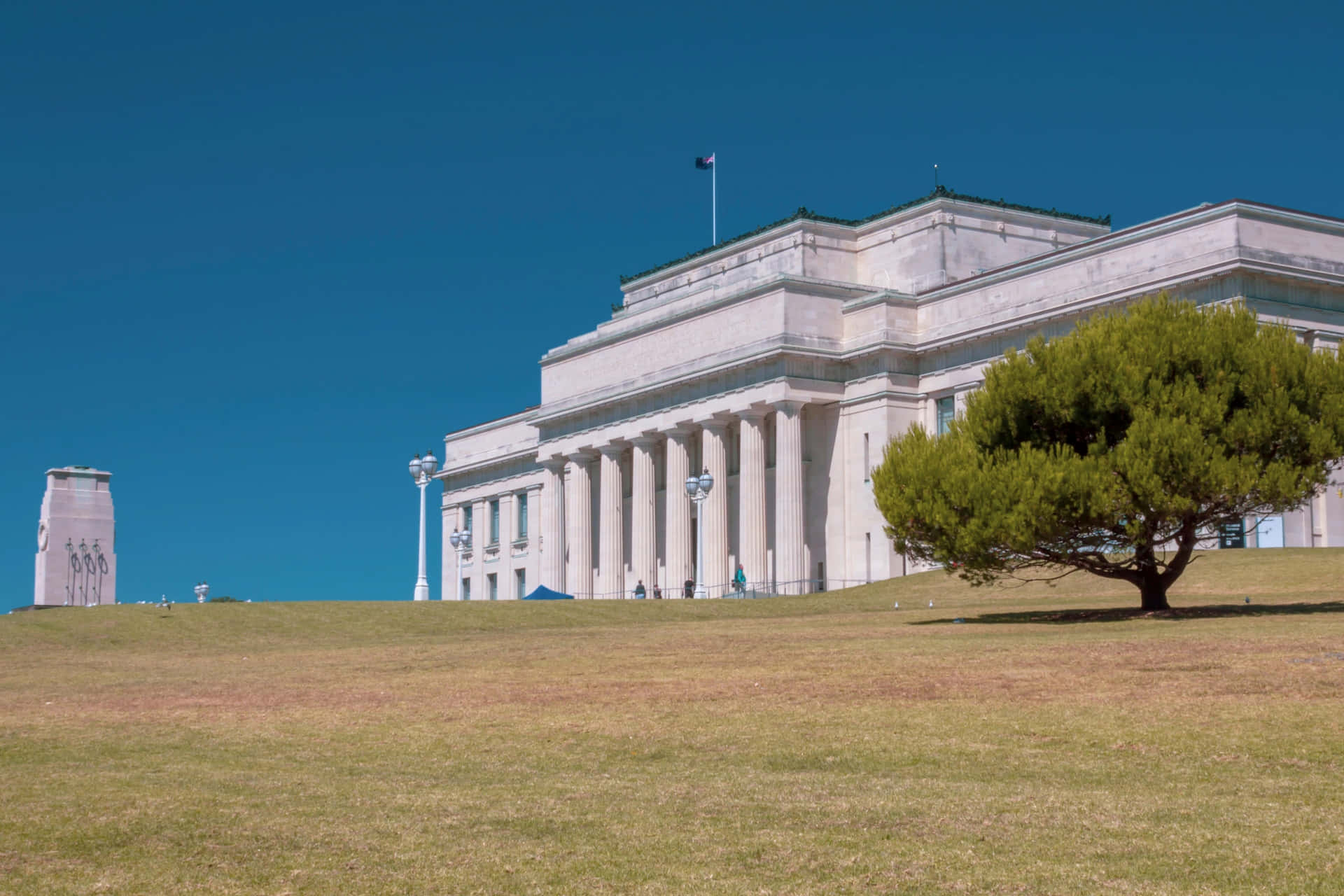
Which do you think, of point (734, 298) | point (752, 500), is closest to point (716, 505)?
point (752, 500)

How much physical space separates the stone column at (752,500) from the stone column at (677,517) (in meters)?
5.10

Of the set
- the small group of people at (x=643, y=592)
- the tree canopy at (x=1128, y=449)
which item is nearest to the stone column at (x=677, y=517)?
the small group of people at (x=643, y=592)

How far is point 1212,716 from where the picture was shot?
2019 cm

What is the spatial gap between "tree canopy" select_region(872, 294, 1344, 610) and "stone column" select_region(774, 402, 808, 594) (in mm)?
35478

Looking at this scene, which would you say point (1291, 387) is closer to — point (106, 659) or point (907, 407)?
point (106, 659)

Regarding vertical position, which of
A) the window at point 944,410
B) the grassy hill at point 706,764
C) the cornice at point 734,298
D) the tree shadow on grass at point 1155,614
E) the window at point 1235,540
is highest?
the cornice at point 734,298

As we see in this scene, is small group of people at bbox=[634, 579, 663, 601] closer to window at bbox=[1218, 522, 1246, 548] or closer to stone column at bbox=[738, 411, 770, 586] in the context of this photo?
stone column at bbox=[738, 411, 770, 586]

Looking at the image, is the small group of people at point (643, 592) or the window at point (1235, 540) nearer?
the window at point (1235, 540)

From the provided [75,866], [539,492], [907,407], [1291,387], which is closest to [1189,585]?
[1291,387]

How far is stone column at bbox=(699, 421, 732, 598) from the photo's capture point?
79.6 meters

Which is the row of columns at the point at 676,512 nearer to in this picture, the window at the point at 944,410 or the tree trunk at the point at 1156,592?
the window at the point at 944,410

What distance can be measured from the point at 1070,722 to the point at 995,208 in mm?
65130

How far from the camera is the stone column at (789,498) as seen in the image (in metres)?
76.4

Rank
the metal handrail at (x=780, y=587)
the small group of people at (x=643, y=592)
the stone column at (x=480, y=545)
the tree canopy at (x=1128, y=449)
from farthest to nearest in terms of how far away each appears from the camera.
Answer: the stone column at (x=480, y=545), the small group of people at (x=643, y=592), the metal handrail at (x=780, y=587), the tree canopy at (x=1128, y=449)
